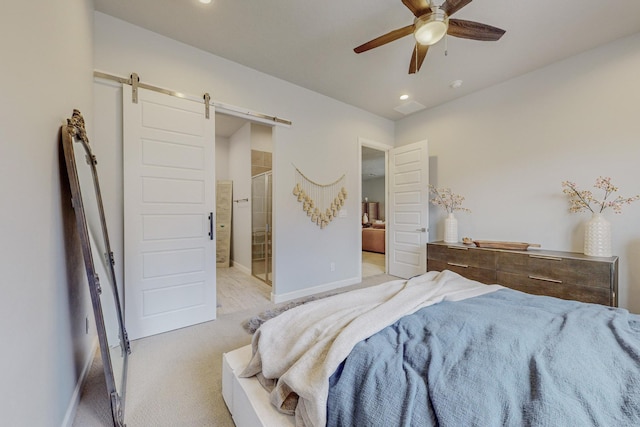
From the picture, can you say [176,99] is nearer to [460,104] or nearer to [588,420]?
[588,420]

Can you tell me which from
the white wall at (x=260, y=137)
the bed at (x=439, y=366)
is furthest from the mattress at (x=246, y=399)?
the white wall at (x=260, y=137)

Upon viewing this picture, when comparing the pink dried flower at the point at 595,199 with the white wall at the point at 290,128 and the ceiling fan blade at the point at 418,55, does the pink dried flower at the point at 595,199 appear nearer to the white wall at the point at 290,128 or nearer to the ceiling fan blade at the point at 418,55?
the ceiling fan blade at the point at 418,55

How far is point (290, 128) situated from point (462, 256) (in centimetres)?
276

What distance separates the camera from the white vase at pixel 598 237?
244cm

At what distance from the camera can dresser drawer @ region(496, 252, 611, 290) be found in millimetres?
2240

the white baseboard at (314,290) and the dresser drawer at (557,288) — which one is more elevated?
the dresser drawer at (557,288)

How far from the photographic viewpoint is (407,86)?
3350 millimetres

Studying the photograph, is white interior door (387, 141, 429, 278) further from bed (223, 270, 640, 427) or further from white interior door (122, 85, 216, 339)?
white interior door (122, 85, 216, 339)

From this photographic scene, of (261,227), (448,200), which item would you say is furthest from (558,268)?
(261,227)

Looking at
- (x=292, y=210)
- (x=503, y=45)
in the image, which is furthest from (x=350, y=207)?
(x=503, y=45)

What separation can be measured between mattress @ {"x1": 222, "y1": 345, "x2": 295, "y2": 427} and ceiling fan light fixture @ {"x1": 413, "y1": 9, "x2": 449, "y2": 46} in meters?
2.46

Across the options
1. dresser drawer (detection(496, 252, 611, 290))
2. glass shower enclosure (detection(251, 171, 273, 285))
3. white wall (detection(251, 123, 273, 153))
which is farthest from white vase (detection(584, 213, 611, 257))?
white wall (detection(251, 123, 273, 153))

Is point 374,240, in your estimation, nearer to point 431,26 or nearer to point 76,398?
point 431,26

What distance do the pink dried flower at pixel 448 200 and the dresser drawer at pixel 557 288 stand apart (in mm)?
1157
